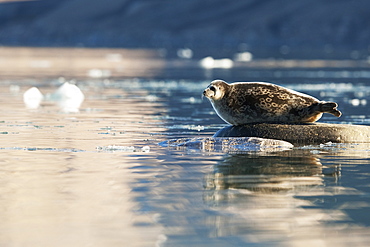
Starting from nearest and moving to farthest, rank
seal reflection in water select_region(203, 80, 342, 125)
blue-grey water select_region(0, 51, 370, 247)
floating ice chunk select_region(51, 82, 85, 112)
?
blue-grey water select_region(0, 51, 370, 247)
seal reflection in water select_region(203, 80, 342, 125)
floating ice chunk select_region(51, 82, 85, 112)

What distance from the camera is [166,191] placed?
7.62 metres

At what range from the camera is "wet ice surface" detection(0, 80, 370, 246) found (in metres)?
5.94

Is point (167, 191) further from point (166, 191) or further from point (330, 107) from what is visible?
point (330, 107)

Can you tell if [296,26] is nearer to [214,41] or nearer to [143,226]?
[214,41]

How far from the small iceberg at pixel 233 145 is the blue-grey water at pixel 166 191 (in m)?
0.24

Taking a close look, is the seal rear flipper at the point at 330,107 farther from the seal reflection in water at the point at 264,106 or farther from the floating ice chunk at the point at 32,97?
the floating ice chunk at the point at 32,97

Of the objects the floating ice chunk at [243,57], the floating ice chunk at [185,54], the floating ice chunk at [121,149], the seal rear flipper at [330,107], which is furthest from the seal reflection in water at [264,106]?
the floating ice chunk at [185,54]

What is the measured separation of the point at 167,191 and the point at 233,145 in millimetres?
3141

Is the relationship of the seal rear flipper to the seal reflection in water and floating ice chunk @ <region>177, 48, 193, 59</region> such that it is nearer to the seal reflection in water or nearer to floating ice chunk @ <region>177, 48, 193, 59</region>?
the seal reflection in water

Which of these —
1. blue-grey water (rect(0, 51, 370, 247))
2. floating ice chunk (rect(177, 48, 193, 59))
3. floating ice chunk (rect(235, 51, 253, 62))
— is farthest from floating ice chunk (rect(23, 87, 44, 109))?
floating ice chunk (rect(177, 48, 193, 59))

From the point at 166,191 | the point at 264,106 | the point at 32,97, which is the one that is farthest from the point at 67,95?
the point at 166,191

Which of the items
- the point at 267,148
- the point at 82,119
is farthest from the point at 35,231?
the point at 82,119

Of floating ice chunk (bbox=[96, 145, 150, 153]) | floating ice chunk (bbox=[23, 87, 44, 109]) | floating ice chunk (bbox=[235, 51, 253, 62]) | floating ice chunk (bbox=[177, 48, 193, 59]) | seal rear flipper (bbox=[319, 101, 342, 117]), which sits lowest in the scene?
floating ice chunk (bbox=[96, 145, 150, 153])

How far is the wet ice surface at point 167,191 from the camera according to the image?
5.94 meters
